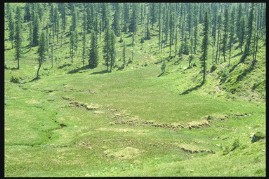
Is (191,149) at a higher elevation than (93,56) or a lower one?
lower

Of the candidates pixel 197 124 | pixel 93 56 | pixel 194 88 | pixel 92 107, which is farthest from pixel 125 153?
pixel 93 56

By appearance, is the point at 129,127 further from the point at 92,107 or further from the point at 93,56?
the point at 93,56

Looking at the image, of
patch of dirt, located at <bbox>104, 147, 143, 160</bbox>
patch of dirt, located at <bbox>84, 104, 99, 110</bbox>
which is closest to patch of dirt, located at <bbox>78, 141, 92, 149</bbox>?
patch of dirt, located at <bbox>104, 147, 143, 160</bbox>

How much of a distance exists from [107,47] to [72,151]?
105 metres

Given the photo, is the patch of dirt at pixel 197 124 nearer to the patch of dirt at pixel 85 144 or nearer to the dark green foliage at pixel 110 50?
the patch of dirt at pixel 85 144

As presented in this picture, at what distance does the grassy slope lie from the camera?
40.3m

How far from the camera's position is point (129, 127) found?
64.4 meters

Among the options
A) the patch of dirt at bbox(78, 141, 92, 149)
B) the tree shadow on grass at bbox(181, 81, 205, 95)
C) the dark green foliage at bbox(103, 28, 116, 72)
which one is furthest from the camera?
the dark green foliage at bbox(103, 28, 116, 72)

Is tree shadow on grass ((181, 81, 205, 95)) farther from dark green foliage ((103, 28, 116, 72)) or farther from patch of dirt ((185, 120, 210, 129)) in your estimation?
dark green foliage ((103, 28, 116, 72))

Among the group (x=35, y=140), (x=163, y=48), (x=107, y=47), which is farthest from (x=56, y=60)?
(x=35, y=140)

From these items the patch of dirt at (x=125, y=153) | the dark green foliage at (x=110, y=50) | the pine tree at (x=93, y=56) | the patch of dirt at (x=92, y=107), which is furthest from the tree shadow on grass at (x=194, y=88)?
the pine tree at (x=93, y=56)

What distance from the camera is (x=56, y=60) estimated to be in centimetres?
16400

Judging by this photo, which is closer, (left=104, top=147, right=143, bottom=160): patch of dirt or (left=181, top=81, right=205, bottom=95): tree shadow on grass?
(left=104, top=147, right=143, bottom=160): patch of dirt

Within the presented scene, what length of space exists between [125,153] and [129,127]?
634 inches
